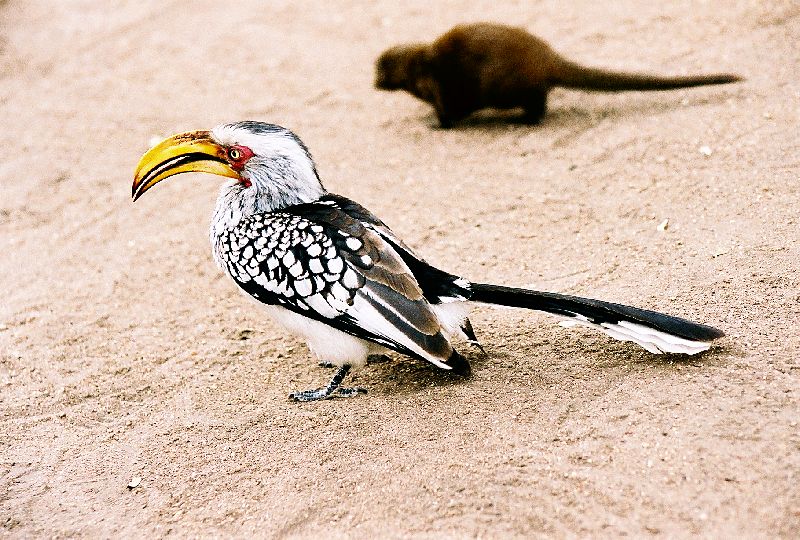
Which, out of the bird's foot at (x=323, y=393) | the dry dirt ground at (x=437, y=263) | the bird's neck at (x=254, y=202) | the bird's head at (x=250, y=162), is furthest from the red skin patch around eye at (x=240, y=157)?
the bird's foot at (x=323, y=393)

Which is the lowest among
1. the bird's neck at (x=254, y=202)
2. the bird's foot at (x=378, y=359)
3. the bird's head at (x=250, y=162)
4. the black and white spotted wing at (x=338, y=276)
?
the bird's foot at (x=378, y=359)

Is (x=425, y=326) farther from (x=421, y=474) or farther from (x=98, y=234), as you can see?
(x=98, y=234)

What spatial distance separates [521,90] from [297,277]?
3.20 m

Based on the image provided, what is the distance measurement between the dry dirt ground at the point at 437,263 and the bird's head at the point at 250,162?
864 mm

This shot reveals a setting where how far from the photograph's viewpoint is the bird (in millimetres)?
3547

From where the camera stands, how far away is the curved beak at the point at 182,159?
13.0 feet

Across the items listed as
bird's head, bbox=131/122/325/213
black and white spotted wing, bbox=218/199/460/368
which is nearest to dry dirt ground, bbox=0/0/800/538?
black and white spotted wing, bbox=218/199/460/368

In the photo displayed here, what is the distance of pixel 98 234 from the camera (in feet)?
18.9

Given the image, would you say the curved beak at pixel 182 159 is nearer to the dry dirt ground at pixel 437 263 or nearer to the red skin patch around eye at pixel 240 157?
the red skin patch around eye at pixel 240 157

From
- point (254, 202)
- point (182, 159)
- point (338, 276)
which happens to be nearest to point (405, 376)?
point (338, 276)

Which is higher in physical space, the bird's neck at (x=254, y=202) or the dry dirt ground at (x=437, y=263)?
the bird's neck at (x=254, y=202)

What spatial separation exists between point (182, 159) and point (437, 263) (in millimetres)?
1640

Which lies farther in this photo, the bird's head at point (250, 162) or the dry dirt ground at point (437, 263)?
the bird's head at point (250, 162)

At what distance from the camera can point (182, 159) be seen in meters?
4.09
